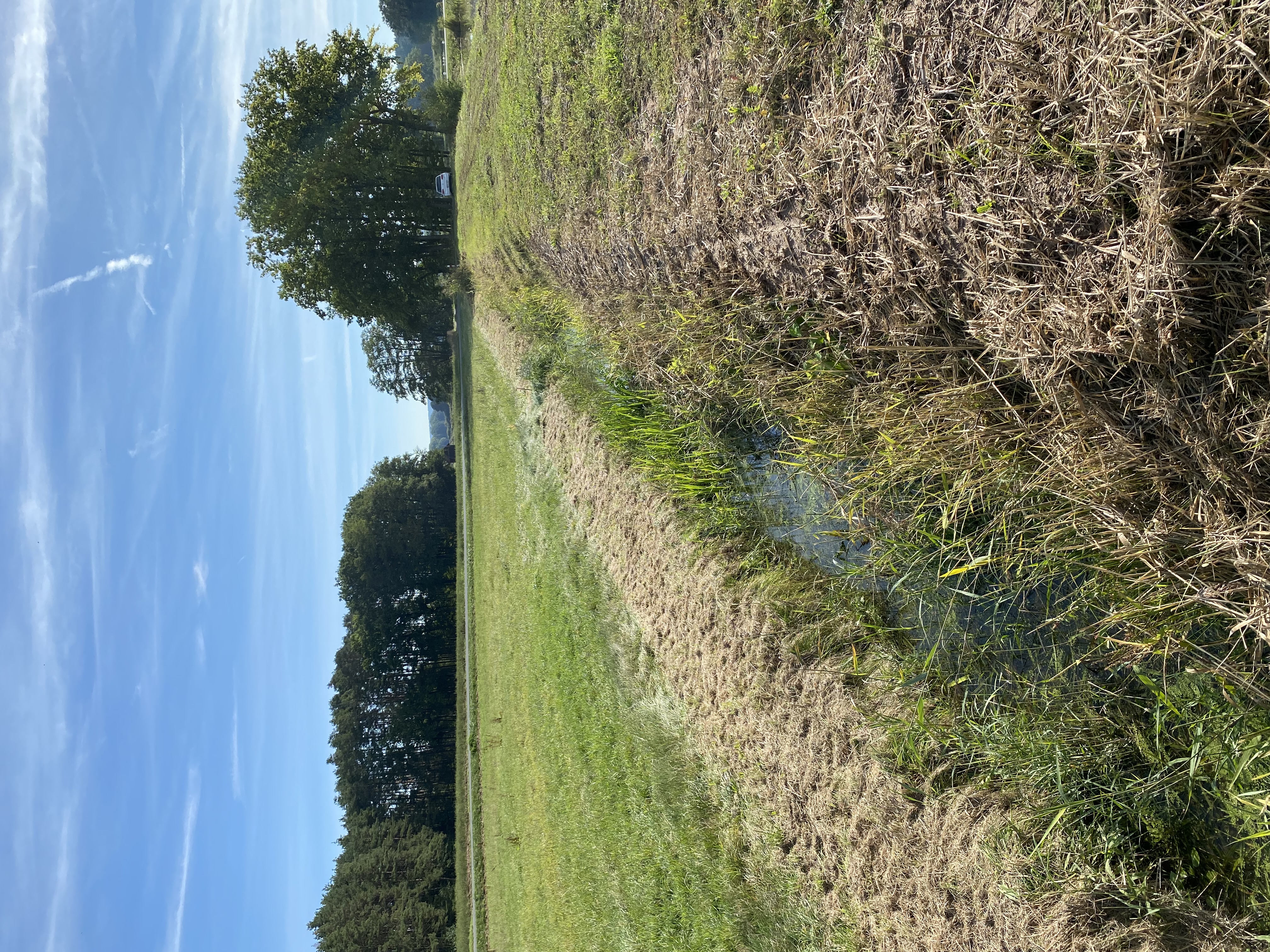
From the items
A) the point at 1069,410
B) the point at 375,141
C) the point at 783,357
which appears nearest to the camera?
the point at 1069,410

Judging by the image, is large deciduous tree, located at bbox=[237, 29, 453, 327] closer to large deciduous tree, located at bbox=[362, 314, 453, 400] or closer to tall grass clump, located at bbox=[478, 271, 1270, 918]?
large deciduous tree, located at bbox=[362, 314, 453, 400]

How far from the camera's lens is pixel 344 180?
21.5 meters

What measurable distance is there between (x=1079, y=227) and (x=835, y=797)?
325cm

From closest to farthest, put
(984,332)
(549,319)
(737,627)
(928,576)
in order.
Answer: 1. (984,332)
2. (928,576)
3. (737,627)
4. (549,319)

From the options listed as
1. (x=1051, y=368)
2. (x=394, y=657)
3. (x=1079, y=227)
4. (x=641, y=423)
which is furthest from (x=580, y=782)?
(x=394, y=657)

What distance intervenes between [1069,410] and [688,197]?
337cm

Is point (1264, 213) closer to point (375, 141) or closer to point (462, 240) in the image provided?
point (462, 240)

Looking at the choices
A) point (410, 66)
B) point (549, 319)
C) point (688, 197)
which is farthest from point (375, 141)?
point (688, 197)

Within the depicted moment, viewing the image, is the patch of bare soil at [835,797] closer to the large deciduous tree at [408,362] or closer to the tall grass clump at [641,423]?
the tall grass clump at [641,423]

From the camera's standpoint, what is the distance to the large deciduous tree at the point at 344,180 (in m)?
20.8

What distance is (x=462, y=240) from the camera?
20406 mm

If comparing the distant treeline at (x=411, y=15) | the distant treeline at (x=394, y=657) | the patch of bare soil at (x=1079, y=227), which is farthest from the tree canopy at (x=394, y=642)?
the distant treeline at (x=411, y=15)

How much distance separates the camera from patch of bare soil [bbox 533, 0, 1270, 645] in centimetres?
214

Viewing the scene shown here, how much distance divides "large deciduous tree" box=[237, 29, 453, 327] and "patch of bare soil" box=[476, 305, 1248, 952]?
19032 millimetres
